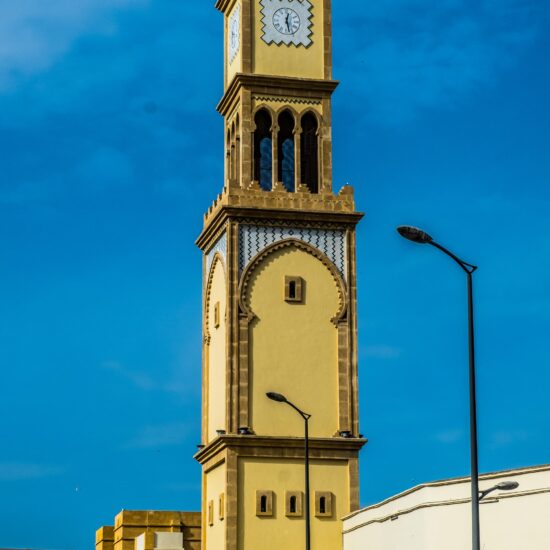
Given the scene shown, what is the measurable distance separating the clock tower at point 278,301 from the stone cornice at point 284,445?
54 millimetres

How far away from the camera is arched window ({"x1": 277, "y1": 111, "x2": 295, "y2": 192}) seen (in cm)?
6412

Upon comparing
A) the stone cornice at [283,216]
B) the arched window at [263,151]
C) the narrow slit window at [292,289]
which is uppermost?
the arched window at [263,151]

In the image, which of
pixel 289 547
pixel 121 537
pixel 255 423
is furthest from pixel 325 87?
pixel 121 537

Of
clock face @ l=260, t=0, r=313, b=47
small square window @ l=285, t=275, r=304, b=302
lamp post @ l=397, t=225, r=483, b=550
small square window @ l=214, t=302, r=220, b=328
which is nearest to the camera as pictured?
lamp post @ l=397, t=225, r=483, b=550

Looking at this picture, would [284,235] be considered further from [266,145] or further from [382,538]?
[382,538]

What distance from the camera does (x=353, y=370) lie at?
6141cm

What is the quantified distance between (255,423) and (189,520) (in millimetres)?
16008

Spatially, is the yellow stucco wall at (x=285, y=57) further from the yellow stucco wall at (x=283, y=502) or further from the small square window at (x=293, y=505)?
the small square window at (x=293, y=505)

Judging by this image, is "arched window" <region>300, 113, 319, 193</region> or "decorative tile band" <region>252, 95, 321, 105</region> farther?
"arched window" <region>300, 113, 319, 193</region>

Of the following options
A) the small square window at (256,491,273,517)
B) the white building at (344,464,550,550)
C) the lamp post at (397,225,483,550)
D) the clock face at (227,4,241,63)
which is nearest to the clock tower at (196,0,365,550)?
the small square window at (256,491,273,517)

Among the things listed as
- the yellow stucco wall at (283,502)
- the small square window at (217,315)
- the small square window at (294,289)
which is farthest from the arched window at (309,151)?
the yellow stucco wall at (283,502)

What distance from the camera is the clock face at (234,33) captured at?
65.2 meters

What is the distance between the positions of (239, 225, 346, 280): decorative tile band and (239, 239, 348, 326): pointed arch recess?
16cm

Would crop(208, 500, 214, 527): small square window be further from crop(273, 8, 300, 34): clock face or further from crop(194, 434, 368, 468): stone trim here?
crop(273, 8, 300, 34): clock face
